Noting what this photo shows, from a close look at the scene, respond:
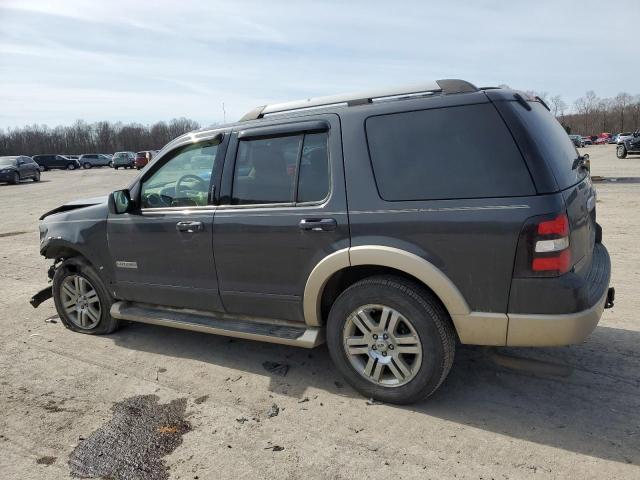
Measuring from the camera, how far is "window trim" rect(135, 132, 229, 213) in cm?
393

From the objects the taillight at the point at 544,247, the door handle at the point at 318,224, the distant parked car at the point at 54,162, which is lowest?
the taillight at the point at 544,247

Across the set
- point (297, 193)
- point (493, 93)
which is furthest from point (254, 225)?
point (493, 93)

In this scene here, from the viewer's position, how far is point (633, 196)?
509 inches

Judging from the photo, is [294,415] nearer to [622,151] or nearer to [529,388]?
[529,388]

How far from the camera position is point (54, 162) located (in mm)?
56250

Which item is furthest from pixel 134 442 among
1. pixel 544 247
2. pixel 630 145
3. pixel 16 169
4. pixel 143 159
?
pixel 630 145

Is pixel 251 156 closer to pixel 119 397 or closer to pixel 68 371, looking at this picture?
pixel 119 397

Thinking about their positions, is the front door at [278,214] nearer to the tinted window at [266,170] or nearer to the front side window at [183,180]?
the tinted window at [266,170]

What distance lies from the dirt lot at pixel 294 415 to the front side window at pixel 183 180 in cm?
136

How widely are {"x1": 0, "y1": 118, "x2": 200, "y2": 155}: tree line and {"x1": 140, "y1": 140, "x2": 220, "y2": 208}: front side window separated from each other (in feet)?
337

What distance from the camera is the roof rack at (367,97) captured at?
124 inches

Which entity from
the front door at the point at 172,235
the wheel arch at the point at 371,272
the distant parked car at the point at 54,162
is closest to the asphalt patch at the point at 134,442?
the front door at the point at 172,235

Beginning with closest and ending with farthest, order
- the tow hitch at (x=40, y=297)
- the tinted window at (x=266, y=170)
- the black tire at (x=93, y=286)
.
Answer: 1. the tinted window at (x=266, y=170)
2. the black tire at (x=93, y=286)
3. the tow hitch at (x=40, y=297)

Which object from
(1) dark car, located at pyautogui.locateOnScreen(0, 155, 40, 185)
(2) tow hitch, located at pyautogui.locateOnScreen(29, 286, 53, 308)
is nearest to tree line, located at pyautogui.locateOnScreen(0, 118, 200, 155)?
(1) dark car, located at pyautogui.locateOnScreen(0, 155, 40, 185)
